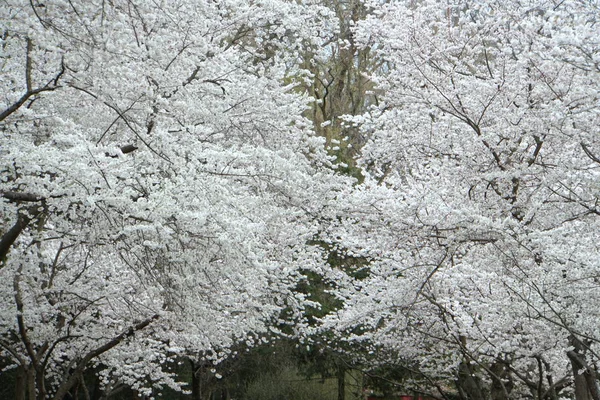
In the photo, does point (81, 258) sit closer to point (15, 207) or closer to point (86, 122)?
point (86, 122)

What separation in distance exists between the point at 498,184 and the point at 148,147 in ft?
11.8

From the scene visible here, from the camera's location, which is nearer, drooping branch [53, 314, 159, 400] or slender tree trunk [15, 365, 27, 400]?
drooping branch [53, 314, 159, 400]

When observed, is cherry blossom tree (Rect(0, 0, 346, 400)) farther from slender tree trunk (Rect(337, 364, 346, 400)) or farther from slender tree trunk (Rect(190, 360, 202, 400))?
slender tree trunk (Rect(337, 364, 346, 400))

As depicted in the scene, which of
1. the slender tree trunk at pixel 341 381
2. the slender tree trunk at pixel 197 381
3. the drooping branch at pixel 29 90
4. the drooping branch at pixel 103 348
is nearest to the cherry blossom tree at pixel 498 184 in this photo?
the drooping branch at pixel 103 348

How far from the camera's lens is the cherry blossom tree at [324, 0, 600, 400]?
560 centimetres

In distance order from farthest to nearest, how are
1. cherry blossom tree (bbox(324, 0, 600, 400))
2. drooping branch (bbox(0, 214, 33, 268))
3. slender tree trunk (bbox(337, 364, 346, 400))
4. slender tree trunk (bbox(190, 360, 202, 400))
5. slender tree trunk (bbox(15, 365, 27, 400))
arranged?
slender tree trunk (bbox(337, 364, 346, 400)) < slender tree trunk (bbox(190, 360, 202, 400)) < slender tree trunk (bbox(15, 365, 27, 400)) < cherry blossom tree (bbox(324, 0, 600, 400)) < drooping branch (bbox(0, 214, 33, 268))

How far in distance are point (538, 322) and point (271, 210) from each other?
276cm

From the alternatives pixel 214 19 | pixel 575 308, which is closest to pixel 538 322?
pixel 575 308

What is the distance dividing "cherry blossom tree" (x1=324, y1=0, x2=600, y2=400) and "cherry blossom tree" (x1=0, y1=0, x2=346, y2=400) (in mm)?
1054

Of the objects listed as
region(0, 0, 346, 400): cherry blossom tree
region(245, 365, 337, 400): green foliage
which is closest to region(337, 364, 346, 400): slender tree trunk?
region(245, 365, 337, 400): green foliage

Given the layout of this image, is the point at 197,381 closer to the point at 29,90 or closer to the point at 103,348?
the point at 103,348

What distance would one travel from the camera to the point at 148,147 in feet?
17.4

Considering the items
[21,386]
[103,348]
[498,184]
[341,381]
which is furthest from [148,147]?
[341,381]

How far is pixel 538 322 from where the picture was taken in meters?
6.64
